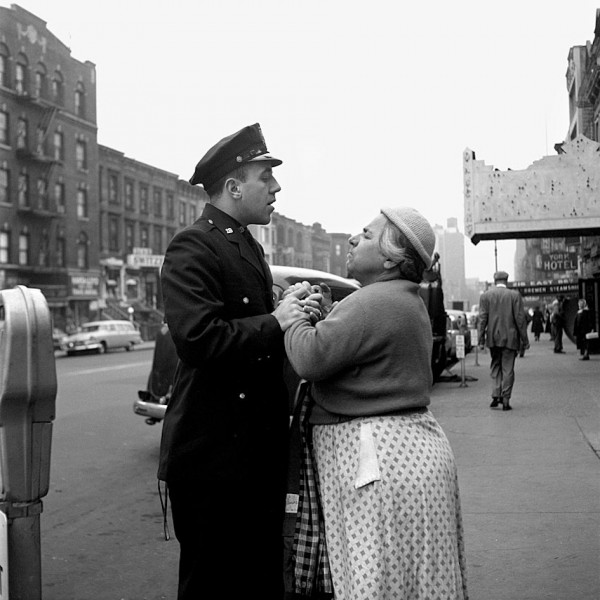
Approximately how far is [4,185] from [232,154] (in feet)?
130

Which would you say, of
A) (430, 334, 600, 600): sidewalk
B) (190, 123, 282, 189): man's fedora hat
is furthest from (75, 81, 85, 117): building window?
(190, 123, 282, 189): man's fedora hat

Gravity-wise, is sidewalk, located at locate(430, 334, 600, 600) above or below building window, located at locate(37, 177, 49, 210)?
below

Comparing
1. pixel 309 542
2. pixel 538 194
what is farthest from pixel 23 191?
pixel 309 542

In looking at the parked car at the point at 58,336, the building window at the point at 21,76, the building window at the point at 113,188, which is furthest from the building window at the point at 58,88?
the parked car at the point at 58,336

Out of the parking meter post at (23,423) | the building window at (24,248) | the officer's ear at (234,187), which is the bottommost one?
the parking meter post at (23,423)

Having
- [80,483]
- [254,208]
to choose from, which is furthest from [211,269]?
[80,483]

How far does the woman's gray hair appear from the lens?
Result: 8.87 feet

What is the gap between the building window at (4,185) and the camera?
39.2 meters

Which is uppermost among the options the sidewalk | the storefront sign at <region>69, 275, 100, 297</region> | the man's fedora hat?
the storefront sign at <region>69, 275, 100, 297</region>

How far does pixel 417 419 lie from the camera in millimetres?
2664

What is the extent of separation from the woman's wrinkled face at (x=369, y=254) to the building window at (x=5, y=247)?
3879 centimetres

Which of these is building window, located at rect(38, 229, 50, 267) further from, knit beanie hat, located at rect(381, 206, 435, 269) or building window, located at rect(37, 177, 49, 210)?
knit beanie hat, located at rect(381, 206, 435, 269)

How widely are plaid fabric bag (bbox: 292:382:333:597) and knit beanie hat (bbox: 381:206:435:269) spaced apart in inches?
26.5

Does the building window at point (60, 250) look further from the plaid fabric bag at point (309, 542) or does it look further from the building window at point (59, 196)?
the plaid fabric bag at point (309, 542)
